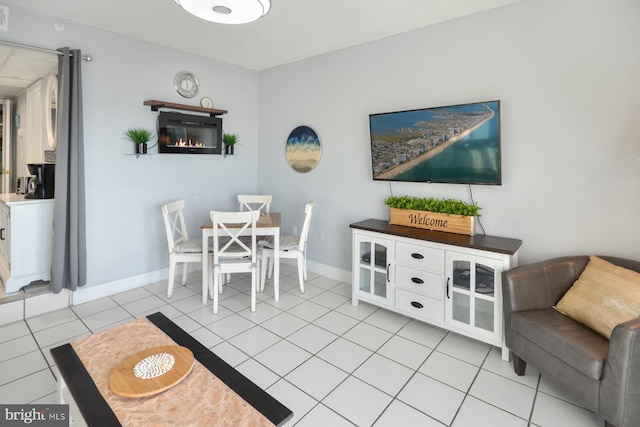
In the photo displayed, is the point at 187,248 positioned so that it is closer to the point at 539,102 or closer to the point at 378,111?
the point at 378,111

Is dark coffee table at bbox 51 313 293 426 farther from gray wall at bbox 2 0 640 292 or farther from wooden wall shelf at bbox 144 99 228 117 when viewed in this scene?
wooden wall shelf at bbox 144 99 228 117

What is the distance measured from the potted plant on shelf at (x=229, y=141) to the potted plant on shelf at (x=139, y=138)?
96cm

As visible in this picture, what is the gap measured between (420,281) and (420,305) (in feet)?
0.66

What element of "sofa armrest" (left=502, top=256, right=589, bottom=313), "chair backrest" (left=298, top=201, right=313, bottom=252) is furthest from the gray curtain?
"sofa armrest" (left=502, top=256, right=589, bottom=313)

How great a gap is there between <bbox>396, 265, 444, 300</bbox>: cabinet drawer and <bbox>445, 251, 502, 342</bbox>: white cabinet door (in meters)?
0.08

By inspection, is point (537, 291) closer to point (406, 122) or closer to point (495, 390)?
point (495, 390)

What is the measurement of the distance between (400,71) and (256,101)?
2173 mm

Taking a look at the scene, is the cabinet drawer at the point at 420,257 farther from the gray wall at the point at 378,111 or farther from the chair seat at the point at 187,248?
the chair seat at the point at 187,248

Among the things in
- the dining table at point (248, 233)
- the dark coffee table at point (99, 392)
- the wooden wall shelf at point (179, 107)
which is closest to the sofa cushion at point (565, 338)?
the dark coffee table at point (99, 392)

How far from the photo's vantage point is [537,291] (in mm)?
2148

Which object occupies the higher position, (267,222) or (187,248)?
(267,222)

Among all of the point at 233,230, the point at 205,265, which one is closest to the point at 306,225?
the point at 233,230

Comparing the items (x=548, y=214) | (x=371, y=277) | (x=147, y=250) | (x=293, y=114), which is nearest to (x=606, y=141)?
(x=548, y=214)

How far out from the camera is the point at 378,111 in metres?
3.41
